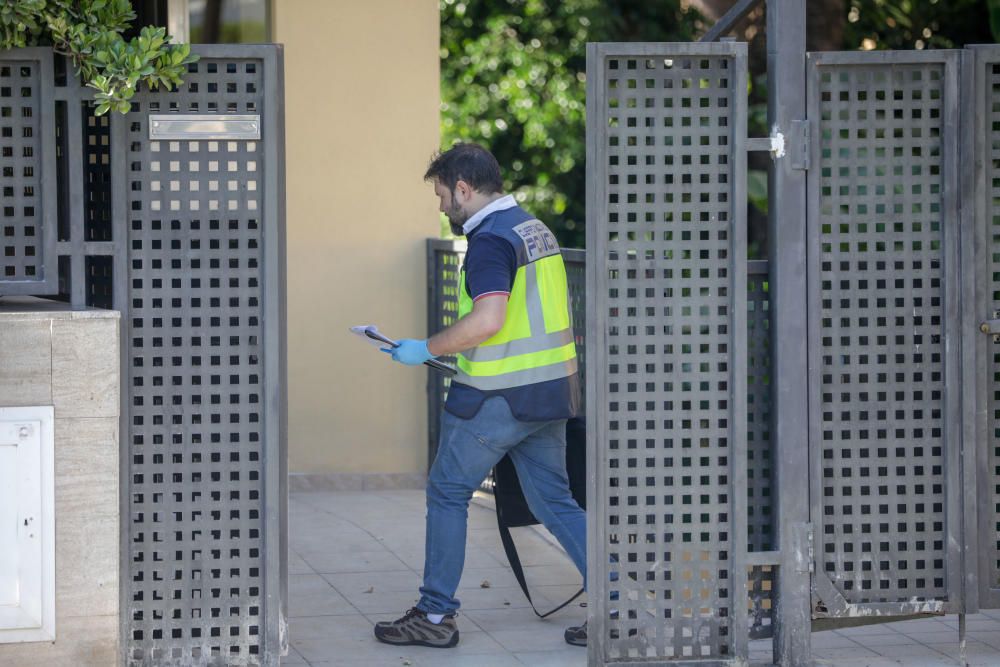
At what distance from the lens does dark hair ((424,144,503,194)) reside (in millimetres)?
5375

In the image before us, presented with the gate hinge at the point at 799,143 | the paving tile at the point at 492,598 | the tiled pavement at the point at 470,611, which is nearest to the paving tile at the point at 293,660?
the tiled pavement at the point at 470,611

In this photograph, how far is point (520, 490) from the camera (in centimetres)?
590

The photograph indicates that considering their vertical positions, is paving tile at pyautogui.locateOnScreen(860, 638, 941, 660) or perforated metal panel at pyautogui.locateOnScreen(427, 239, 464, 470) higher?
perforated metal panel at pyautogui.locateOnScreen(427, 239, 464, 470)

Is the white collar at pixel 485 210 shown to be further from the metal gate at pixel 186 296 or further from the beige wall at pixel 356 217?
the beige wall at pixel 356 217

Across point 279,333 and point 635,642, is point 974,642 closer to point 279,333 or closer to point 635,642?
point 635,642

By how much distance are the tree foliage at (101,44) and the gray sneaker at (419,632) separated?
2.16m

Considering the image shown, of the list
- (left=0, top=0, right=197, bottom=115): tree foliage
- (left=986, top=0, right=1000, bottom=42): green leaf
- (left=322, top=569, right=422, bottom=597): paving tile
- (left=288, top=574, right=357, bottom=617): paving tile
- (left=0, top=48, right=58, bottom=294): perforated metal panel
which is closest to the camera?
(left=0, top=0, right=197, bottom=115): tree foliage

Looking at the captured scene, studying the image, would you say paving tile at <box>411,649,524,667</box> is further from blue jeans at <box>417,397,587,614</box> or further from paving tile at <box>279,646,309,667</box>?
paving tile at <box>279,646,309,667</box>

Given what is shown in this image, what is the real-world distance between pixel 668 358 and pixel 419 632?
56.1 inches

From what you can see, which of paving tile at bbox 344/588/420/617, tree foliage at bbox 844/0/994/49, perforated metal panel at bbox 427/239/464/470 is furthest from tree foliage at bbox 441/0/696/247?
paving tile at bbox 344/588/420/617

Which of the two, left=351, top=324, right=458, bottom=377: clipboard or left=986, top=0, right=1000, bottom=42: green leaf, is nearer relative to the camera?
left=351, top=324, right=458, bottom=377: clipboard

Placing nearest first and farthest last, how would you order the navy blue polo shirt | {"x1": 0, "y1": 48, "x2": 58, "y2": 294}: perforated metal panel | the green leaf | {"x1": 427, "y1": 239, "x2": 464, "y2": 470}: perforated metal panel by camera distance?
{"x1": 0, "y1": 48, "x2": 58, "y2": 294}: perforated metal panel < the navy blue polo shirt < {"x1": 427, "y1": 239, "x2": 464, "y2": 470}: perforated metal panel < the green leaf

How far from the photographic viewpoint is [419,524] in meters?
7.79

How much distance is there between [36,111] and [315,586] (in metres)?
2.56
